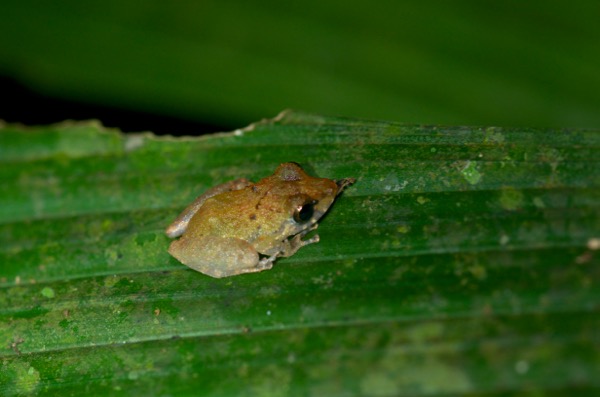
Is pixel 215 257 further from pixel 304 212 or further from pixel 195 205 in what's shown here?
pixel 304 212

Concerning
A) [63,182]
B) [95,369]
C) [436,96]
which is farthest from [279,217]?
[436,96]

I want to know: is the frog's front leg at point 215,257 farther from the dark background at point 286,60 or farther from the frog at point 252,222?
the dark background at point 286,60

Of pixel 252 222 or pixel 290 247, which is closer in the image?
pixel 290 247

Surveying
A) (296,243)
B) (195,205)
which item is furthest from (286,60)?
(296,243)

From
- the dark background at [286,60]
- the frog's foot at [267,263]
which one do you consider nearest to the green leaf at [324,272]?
the frog's foot at [267,263]

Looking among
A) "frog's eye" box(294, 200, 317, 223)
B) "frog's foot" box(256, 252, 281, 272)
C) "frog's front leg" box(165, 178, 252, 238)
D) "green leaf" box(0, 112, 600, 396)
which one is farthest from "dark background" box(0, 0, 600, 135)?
"frog's foot" box(256, 252, 281, 272)

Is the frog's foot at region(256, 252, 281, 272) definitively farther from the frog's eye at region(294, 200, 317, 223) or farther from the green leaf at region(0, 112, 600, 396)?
the frog's eye at region(294, 200, 317, 223)
